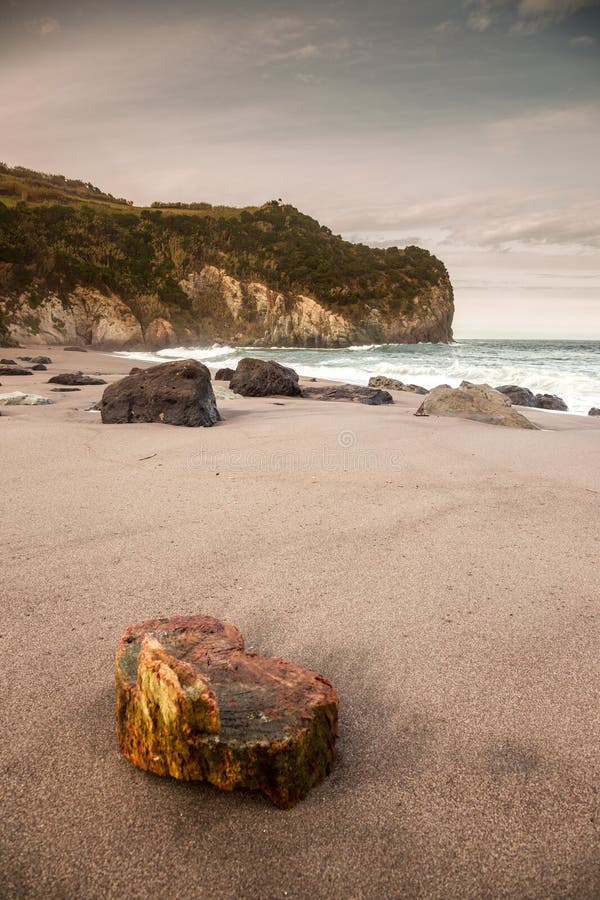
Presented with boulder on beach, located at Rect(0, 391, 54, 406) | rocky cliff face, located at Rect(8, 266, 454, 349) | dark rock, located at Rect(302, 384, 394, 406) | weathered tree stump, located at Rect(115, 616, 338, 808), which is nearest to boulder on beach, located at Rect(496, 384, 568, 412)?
dark rock, located at Rect(302, 384, 394, 406)

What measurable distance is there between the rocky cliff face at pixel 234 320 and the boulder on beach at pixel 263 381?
27684mm

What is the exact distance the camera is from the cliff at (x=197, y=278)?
1382 inches

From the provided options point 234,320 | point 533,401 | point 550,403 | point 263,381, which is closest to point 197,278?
point 234,320

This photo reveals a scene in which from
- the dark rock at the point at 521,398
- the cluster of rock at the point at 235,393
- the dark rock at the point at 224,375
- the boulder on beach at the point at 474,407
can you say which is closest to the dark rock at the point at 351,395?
the cluster of rock at the point at 235,393

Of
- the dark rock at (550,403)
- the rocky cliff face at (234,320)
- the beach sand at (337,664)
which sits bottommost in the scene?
the dark rock at (550,403)

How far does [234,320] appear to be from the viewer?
45688mm

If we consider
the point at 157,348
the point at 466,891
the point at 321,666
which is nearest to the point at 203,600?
the point at 321,666

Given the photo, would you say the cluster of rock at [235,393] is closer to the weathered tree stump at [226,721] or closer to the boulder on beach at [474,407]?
the boulder on beach at [474,407]

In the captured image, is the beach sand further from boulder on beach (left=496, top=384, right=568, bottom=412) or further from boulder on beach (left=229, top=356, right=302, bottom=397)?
boulder on beach (left=496, top=384, right=568, bottom=412)

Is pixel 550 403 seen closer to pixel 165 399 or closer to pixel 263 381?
pixel 263 381

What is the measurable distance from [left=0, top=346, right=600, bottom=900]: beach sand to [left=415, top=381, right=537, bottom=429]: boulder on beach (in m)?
2.85

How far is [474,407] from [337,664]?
19.6 feet

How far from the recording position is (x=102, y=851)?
1.01 meters

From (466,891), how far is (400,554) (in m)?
1.46
